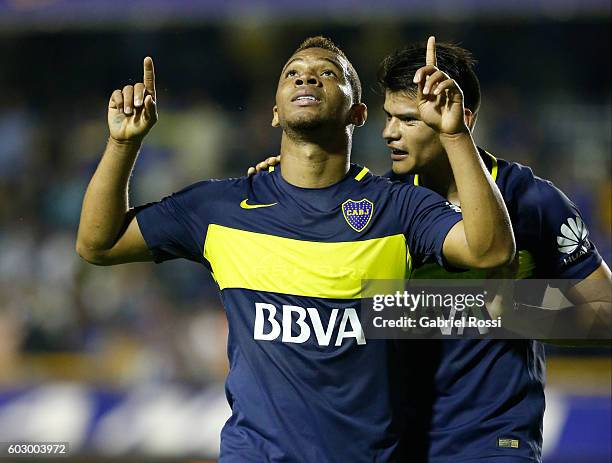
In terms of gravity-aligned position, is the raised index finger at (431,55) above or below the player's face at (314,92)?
above

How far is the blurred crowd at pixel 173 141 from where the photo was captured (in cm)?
797

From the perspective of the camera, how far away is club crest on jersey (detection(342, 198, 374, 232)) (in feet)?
10.4

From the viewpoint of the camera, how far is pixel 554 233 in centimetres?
349

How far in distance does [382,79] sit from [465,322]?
946 mm

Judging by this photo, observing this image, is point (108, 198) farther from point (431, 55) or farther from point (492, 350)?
point (492, 350)

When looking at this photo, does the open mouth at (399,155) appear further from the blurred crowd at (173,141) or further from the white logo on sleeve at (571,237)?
the blurred crowd at (173,141)

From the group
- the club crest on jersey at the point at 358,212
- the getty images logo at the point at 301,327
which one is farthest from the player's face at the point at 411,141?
the getty images logo at the point at 301,327

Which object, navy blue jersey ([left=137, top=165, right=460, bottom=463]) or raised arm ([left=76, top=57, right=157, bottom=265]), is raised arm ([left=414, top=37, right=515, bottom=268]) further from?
raised arm ([left=76, top=57, right=157, bottom=265])

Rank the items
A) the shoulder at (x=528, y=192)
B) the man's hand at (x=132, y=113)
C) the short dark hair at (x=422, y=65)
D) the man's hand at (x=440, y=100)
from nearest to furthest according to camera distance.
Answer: the man's hand at (x=440, y=100), the man's hand at (x=132, y=113), the shoulder at (x=528, y=192), the short dark hair at (x=422, y=65)

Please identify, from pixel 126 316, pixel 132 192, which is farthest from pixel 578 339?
pixel 132 192

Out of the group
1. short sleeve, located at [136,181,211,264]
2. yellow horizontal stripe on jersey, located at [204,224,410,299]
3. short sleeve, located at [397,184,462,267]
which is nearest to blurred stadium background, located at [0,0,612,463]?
short sleeve, located at [136,181,211,264]

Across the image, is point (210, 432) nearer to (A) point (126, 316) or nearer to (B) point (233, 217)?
(A) point (126, 316)

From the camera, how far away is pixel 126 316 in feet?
27.0

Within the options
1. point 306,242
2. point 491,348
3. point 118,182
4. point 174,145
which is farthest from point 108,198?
point 174,145
